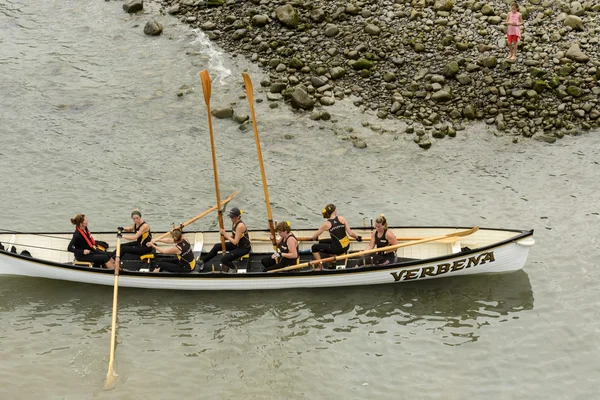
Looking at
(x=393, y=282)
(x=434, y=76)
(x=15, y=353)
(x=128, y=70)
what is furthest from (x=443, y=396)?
(x=128, y=70)

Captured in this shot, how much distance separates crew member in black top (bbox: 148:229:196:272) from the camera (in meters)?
17.9

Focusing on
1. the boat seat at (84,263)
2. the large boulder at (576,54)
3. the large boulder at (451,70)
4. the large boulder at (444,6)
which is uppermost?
the large boulder at (444,6)

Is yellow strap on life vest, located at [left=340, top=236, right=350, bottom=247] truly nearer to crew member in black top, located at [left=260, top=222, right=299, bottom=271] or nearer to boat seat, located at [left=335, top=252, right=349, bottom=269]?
boat seat, located at [left=335, top=252, right=349, bottom=269]

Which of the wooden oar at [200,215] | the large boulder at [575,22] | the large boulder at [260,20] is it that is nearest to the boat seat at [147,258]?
the wooden oar at [200,215]

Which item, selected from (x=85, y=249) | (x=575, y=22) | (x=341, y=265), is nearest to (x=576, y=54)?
(x=575, y=22)

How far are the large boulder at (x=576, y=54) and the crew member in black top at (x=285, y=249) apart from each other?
14.2 metres

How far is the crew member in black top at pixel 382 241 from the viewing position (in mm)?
17922

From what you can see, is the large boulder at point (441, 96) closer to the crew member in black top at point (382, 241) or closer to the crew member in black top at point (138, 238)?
the crew member in black top at point (382, 241)

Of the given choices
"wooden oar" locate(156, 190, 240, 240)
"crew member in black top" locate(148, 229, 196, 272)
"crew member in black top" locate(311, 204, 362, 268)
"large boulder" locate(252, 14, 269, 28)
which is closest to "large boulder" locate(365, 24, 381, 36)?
"large boulder" locate(252, 14, 269, 28)

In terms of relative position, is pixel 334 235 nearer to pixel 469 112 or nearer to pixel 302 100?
pixel 302 100

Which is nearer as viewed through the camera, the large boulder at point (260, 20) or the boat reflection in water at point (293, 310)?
the boat reflection in water at point (293, 310)

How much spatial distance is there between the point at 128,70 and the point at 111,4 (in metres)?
6.00

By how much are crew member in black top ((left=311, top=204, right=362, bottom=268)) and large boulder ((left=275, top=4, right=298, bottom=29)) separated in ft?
43.5

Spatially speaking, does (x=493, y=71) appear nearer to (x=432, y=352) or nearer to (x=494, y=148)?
(x=494, y=148)
